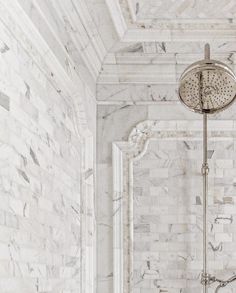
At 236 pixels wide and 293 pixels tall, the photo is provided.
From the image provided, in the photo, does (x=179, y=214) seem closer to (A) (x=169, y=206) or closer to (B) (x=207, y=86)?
(A) (x=169, y=206)

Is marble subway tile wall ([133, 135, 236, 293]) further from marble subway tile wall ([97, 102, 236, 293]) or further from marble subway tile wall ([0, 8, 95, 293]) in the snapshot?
marble subway tile wall ([0, 8, 95, 293])

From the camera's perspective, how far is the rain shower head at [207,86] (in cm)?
245

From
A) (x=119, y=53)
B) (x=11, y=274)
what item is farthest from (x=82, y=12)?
(x=11, y=274)

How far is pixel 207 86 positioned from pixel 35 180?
35.9 inches

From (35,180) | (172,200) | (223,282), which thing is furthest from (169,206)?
(35,180)

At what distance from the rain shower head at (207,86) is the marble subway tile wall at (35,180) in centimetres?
43

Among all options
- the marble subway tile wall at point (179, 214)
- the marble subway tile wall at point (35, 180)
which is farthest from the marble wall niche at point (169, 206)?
the marble subway tile wall at point (35, 180)

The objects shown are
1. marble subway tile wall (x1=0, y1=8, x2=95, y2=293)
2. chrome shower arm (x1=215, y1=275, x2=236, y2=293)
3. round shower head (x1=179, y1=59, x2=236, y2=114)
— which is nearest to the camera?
marble subway tile wall (x1=0, y1=8, x2=95, y2=293)

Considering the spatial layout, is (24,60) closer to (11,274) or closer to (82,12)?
(11,274)

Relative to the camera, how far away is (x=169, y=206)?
9.96 ft

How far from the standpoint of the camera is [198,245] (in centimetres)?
300

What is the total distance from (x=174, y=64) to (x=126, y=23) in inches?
16.1

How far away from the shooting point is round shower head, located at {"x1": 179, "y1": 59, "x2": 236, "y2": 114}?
8.04ft

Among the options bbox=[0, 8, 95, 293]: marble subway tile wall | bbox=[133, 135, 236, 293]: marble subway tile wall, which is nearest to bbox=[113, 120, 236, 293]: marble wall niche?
bbox=[133, 135, 236, 293]: marble subway tile wall
